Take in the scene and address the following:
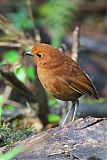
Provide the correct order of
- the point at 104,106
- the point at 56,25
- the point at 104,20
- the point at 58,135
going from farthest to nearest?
the point at 104,20
the point at 56,25
the point at 104,106
the point at 58,135

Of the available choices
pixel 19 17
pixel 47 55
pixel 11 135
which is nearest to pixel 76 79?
pixel 47 55

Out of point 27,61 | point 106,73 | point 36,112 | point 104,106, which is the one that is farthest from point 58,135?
point 106,73

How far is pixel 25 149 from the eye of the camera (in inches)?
149

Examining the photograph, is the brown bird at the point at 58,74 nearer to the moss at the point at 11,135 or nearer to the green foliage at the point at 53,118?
the moss at the point at 11,135

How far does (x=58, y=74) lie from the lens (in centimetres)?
462

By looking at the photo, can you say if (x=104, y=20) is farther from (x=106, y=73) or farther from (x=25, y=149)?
(x=25, y=149)

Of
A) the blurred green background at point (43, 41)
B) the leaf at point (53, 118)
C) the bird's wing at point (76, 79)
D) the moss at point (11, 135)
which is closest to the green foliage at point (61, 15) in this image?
the blurred green background at point (43, 41)

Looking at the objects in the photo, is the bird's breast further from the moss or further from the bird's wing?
the moss

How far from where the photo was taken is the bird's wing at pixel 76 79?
15.2 feet

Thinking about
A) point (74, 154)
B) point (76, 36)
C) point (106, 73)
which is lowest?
point (106, 73)

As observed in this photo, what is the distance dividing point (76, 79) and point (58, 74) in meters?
0.17

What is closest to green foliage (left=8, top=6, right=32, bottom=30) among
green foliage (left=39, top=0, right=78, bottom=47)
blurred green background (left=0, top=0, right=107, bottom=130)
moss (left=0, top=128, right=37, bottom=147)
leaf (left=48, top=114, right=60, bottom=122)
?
blurred green background (left=0, top=0, right=107, bottom=130)

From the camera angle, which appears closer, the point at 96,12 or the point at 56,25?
the point at 56,25

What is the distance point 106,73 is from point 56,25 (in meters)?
1.51
